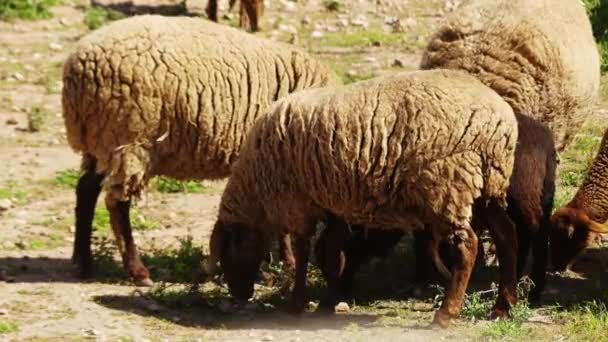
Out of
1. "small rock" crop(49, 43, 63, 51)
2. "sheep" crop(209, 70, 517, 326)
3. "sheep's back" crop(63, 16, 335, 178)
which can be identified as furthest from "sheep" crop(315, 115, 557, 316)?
"small rock" crop(49, 43, 63, 51)

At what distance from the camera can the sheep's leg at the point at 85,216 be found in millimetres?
9289

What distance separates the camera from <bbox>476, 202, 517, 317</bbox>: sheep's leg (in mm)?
8180

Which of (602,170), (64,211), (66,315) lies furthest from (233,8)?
(66,315)

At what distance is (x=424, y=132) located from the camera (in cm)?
796

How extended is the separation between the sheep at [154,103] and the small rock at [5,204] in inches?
62.7

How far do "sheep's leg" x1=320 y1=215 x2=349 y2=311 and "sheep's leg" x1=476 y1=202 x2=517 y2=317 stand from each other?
1024mm

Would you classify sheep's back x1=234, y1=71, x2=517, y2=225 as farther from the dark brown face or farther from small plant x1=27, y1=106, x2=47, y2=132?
small plant x1=27, y1=106, x2=47, y2=132

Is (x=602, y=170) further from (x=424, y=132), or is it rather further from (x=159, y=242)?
(x=159, y=242)

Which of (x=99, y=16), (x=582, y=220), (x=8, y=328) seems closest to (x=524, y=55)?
(x=582, y=220)

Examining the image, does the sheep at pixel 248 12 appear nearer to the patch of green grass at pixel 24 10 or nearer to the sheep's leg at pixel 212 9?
the sheep's leg at pixel 212 9

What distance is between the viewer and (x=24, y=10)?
17203mm

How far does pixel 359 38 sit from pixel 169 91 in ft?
25.8

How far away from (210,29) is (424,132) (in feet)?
7.00

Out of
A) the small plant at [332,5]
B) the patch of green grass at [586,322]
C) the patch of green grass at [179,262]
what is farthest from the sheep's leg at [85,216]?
the small plant at [332,5]
